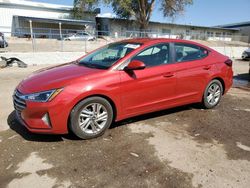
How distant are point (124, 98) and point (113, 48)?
1283mm

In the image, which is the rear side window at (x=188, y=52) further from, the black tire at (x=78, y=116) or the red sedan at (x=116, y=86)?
the black tire at (x=78, y=116)

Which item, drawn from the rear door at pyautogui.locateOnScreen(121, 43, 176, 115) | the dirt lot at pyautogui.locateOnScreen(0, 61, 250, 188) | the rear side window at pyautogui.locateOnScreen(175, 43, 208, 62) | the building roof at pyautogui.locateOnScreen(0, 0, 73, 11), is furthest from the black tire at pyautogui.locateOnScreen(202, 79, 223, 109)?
the building roof at pyautogui.locateOnScreen(0, 0, 73, 11)

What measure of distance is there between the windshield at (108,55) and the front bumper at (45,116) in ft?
3.55

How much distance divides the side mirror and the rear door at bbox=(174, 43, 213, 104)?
91 cm

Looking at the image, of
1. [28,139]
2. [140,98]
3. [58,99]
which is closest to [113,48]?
[140,98]

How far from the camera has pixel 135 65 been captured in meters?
4.30

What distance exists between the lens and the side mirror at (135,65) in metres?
4.31

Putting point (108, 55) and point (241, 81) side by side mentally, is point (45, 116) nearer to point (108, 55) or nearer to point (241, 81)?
point (108, 55)

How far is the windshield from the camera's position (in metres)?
4.61

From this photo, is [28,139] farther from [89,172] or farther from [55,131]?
[89,172]

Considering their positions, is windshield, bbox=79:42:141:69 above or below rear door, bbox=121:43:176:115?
above

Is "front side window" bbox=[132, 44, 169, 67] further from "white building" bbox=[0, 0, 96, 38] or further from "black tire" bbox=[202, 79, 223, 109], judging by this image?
"white building" bbox=[0, 0, 96, 38]

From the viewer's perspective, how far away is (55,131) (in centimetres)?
392

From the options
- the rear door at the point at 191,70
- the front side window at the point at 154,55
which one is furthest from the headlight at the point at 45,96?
the rear door at the point at 191,70
